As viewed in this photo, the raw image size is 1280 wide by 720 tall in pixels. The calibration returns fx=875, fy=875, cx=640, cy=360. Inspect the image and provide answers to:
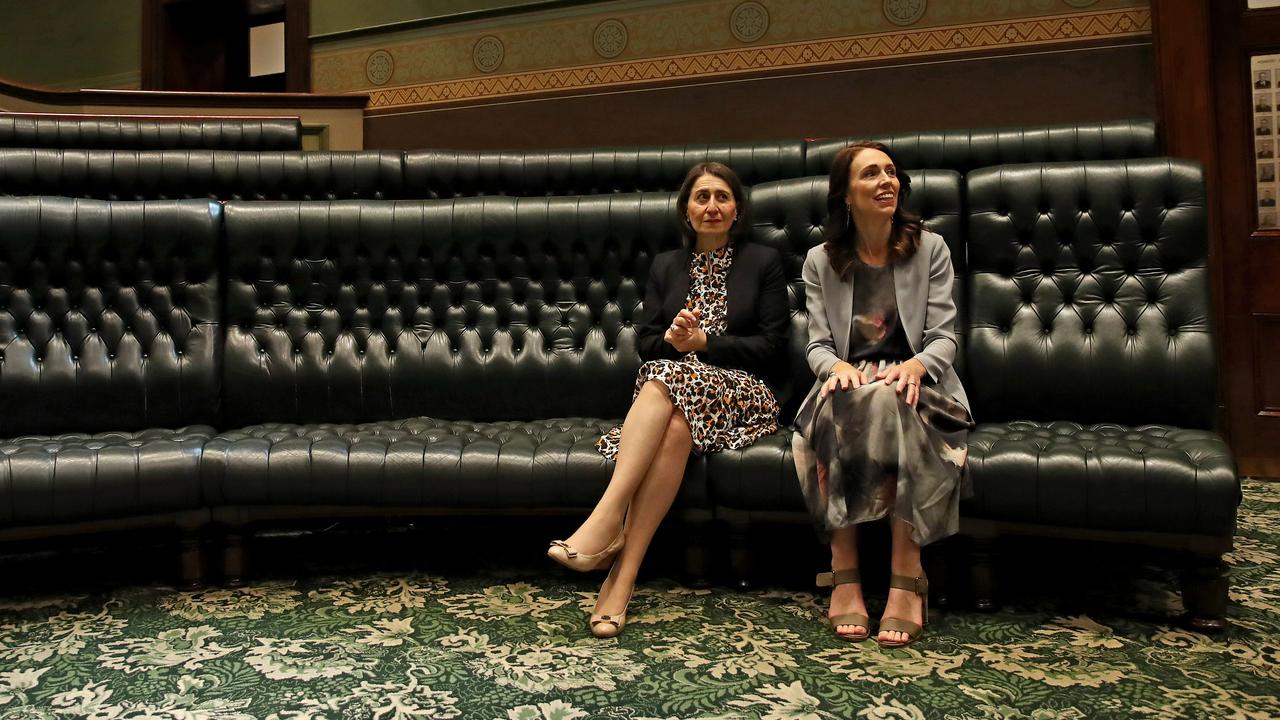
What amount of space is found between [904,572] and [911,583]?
27 mm

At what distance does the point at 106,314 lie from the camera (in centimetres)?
277

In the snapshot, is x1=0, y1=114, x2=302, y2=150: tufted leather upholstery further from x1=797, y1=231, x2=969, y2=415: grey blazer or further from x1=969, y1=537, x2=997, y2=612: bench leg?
x1=969, y1=537, x2=997, y2=612: bench leg

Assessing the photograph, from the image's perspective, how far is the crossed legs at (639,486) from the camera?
6.67 ft

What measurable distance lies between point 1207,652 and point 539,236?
2.11 metres

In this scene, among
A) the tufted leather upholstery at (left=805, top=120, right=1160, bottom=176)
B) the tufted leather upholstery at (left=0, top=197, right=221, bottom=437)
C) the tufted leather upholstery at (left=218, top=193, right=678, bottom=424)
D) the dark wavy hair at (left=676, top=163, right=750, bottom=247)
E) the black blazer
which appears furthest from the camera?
the tufted leather upholstery at (left=805, top=120, right=1160, bottom=176)

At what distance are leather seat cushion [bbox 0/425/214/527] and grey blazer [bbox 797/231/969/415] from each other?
1.61 m

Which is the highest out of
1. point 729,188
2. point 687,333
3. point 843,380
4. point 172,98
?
point 172,98

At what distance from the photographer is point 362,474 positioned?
226cm

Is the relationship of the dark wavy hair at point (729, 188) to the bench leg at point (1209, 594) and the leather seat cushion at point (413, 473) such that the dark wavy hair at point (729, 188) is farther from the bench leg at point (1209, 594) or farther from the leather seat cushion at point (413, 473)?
the bench leg at point (1209, 594)

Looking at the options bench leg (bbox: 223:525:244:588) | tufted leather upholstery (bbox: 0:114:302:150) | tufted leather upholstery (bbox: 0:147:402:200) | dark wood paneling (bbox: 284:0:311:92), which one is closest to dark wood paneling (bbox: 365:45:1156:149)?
dark wood paneling (bbox: 284:0:311:92)

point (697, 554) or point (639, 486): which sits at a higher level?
point (639, 486)

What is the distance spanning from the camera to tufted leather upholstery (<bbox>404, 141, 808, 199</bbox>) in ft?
10.2

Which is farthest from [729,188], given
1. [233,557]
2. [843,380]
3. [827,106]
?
[827,106]

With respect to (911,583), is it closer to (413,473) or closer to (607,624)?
(607,624)
